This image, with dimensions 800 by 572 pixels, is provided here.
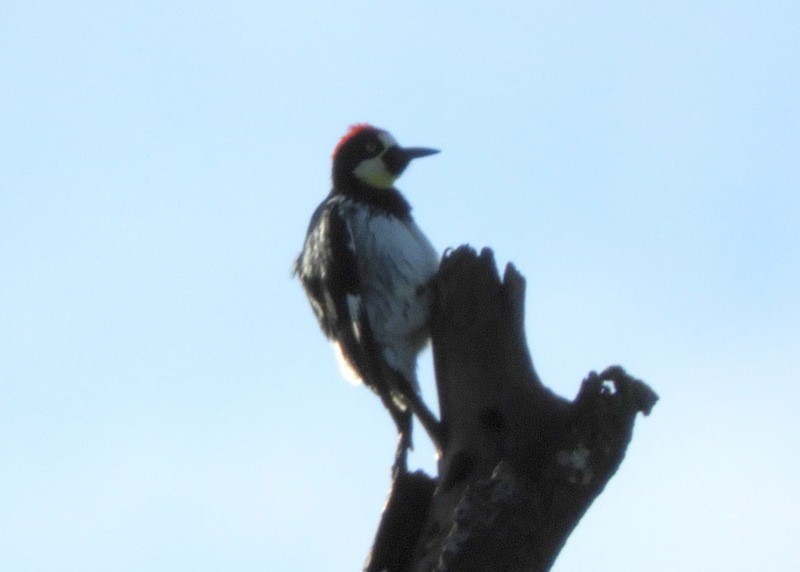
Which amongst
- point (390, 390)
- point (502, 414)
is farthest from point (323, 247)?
point (502, 414)

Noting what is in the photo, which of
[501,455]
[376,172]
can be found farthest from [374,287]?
[501,455]

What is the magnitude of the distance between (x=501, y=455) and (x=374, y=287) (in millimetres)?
2193

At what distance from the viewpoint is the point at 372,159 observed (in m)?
7.38

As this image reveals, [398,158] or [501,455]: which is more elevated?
[398,158]

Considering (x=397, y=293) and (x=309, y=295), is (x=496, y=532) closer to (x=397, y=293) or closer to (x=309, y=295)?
(x=397, y=293)

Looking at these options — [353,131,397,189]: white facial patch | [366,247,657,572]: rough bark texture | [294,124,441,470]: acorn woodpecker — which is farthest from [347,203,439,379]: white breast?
[366,247,657,572]: rough bark texture

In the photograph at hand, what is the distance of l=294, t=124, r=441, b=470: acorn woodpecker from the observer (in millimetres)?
6180

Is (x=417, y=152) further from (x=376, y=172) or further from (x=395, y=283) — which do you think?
(x=395, y=283)

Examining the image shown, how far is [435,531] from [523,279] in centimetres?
116

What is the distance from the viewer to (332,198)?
7.04 metres

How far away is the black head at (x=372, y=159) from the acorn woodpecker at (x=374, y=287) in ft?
1.38

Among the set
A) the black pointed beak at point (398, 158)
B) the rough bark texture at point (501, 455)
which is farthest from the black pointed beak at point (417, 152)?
the rough bark texture at point (501, 455)

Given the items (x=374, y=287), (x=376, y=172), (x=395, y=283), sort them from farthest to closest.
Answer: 1. (x=376, y=172)
2. (x=374, y=287)
3. (x=395, y=283)

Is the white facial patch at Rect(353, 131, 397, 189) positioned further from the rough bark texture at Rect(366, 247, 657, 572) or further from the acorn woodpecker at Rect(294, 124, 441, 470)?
the rough bark texture at Rect(366, 247, 657, 572)
